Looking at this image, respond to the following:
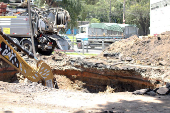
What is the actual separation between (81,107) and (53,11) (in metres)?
12.1

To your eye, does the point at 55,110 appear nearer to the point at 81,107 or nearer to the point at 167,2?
the point at 81,107

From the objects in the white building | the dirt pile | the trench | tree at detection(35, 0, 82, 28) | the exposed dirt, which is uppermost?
tree at detection(35, 0, 82, 28)

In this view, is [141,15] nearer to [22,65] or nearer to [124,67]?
[124,67]

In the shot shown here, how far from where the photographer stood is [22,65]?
732 centimetres

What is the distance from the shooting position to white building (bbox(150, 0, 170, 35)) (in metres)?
19.8

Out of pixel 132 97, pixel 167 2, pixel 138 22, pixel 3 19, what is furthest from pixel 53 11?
pixel 138 22

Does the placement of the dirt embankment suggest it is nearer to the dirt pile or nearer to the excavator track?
the dirt pile

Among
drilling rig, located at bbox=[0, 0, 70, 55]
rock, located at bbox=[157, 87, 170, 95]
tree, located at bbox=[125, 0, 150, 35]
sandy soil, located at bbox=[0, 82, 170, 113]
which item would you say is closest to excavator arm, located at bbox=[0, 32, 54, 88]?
sandy soil, located at bbox=[0, 82, 170, 113]

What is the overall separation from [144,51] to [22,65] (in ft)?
24.6

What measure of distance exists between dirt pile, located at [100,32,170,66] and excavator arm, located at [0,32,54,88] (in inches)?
207

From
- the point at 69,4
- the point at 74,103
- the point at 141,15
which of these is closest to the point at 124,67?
the point at 74,103

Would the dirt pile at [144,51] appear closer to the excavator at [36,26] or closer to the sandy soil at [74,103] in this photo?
the excavator at [36,26]

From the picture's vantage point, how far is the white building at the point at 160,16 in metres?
19.8

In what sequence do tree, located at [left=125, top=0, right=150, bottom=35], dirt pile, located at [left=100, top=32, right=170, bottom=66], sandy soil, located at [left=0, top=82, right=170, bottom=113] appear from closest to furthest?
1. sandy soil, located at [left=0, top=82, right=170, bottom=113]
2. dirt pile, located at [left=100, top=32, right=170, bottom=66]
3. tree, located at [left=125, top=0, right=150, bottom=35]
